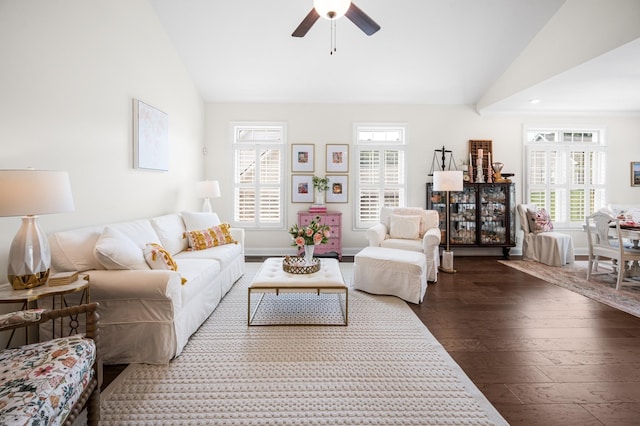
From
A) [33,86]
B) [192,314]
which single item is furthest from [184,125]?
[192,314]

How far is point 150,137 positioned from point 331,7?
2779 millimetres

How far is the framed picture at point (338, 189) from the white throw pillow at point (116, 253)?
3965mm

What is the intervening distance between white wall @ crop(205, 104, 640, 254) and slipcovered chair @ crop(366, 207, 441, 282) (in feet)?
3.94

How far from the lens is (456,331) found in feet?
9.43

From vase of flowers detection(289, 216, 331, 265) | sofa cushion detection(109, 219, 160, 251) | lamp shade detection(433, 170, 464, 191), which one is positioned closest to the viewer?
sofa cushion detection(109, 219, 160, 251)

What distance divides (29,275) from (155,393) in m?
1.10

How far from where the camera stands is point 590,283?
4.28 meters


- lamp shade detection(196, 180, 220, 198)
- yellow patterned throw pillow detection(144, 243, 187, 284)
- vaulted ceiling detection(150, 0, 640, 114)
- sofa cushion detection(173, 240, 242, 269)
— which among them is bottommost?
sofa cushion detection(173, 240, 242, 269)

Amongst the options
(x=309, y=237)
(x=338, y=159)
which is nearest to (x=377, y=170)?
(x=338, y=159)

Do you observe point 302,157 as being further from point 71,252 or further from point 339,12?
point 71,252

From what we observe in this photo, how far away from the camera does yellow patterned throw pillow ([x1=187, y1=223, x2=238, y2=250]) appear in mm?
3975

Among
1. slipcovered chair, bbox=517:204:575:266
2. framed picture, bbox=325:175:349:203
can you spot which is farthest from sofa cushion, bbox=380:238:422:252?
slipcovered chair, bbox=517:204:575:266

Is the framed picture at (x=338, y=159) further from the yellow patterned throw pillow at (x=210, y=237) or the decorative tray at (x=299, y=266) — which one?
the decorative tray at (x=299, y=266)

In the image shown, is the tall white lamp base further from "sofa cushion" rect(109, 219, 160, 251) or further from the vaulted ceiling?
"sofa cushion" rect(109, 219, 160, 251)
